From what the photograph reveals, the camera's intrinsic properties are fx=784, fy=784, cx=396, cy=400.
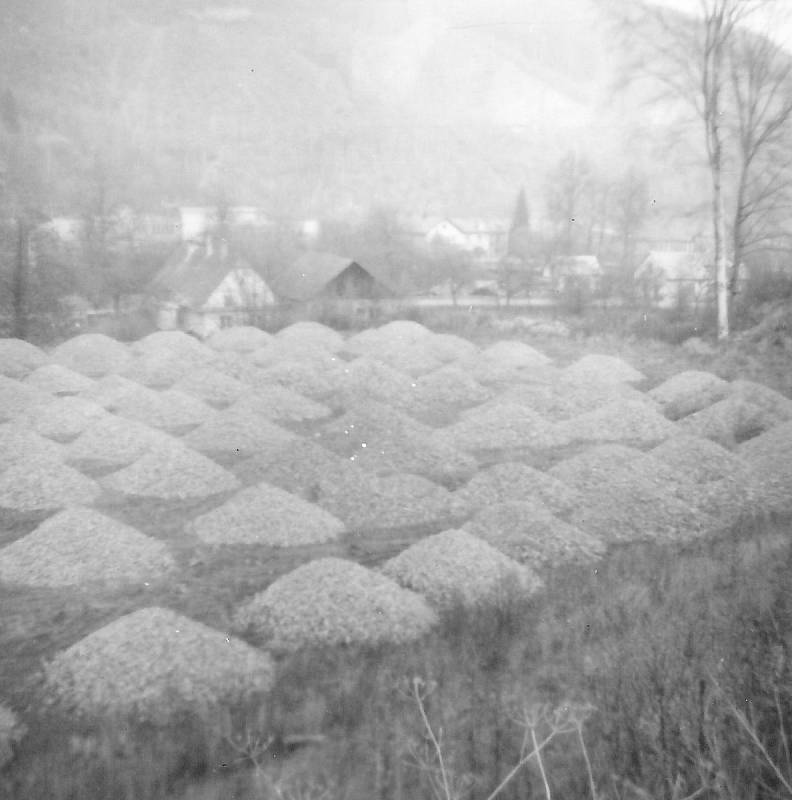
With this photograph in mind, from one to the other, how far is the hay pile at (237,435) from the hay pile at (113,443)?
380 millimetres

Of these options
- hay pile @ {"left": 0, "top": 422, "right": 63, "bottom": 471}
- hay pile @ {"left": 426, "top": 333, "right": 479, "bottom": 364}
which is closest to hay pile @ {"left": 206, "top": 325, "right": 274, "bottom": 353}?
hay pile @ {"left": 426, "top": 333, "right": 479, "bottom": 364}

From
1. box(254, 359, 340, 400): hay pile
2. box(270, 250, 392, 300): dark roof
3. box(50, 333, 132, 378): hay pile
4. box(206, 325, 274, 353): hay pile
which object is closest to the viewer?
box(254, 359, 340, 400): hay pile

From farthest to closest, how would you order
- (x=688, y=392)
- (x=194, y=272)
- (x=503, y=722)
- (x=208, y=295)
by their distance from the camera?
Result: 1. (x=194, y=272)
2. (x=208, y=295)
3. (x=688, y=392)
4. (x=503, y=722)

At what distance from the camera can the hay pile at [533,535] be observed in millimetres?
5137

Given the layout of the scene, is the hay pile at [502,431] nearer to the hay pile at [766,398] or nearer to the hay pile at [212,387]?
the hay pile at [766,398]

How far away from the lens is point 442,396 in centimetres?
969

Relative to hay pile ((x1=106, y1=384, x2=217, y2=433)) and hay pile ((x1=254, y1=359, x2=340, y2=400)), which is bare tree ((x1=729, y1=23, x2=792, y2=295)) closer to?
hay pile ((x1=254, y1=359, x2=340, y2=400))

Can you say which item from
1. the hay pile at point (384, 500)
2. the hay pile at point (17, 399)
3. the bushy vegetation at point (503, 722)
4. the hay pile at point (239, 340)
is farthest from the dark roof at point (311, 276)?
the bushy vegetation at point (503, 722)

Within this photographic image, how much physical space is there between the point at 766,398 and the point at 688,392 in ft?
2.86

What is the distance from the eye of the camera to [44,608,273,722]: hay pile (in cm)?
345

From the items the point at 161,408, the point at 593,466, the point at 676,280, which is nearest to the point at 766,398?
the point at 593,466

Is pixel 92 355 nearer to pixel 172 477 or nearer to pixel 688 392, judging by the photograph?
pixel 172 477

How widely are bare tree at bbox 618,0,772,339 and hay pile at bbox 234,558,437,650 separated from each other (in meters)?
9.58

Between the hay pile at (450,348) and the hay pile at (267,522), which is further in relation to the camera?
the hay pile at (450,348)
